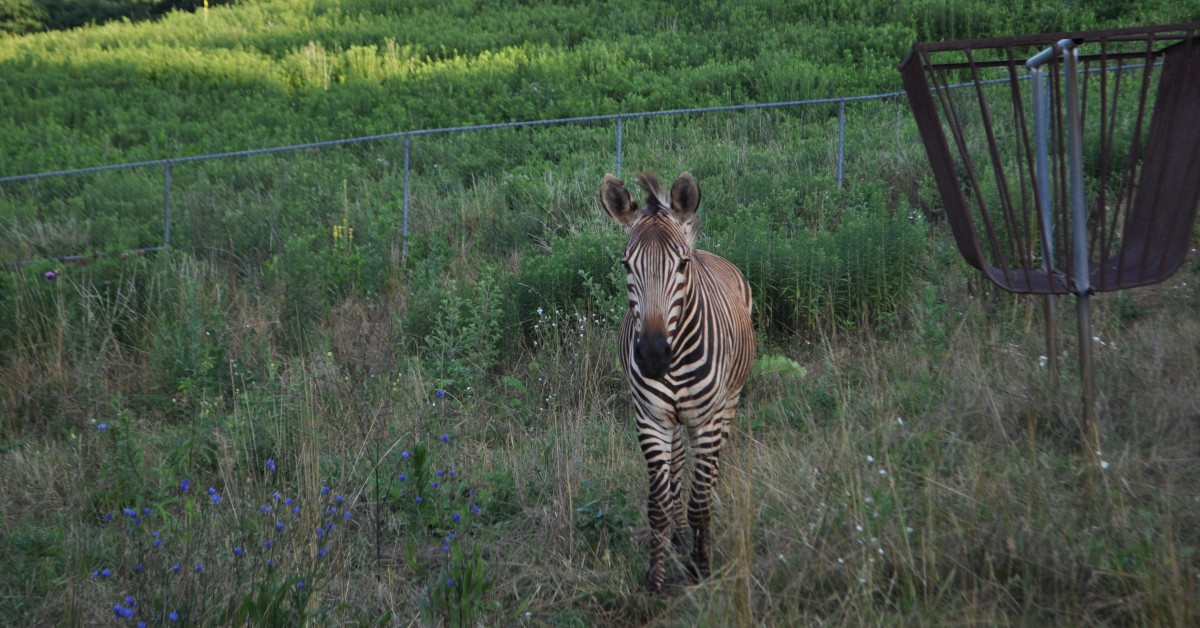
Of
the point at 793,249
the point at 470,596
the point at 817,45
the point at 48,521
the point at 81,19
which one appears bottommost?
the point at 48,521

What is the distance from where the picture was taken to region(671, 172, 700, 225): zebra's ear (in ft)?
17.0

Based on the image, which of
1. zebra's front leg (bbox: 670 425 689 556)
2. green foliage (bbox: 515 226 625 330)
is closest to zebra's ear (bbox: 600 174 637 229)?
zebra's front leg (bbox: 670 425 689 556)

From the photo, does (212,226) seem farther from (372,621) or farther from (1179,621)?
(1179,621)

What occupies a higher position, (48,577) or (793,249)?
(793,249)

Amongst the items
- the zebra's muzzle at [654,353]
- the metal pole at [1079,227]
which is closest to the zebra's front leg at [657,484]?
the zebra's muzzle at [654,353]

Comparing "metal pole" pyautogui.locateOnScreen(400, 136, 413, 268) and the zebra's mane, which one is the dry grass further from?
"metal pole" pyautogui.locateOnScreen(400, 136, 413, 268)

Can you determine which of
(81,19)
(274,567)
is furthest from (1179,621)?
(81,19)

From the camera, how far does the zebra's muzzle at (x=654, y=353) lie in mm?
4527

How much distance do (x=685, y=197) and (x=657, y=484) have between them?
1561mm

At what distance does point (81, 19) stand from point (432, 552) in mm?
50249

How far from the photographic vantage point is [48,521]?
21.0 ft

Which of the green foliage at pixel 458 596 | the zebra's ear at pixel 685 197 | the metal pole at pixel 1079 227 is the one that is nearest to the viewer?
the green foliage at pixel 458 596

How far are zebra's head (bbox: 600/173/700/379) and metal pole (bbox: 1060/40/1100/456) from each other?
1.92 meters

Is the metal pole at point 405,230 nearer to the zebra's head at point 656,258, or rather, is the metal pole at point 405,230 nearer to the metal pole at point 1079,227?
the zebra's head at point 656,258
